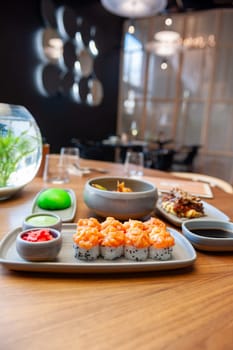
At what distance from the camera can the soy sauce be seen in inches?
27.2

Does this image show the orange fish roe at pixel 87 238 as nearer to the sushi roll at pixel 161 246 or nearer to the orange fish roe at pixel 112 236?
the orange fish roe at pixel 112 236

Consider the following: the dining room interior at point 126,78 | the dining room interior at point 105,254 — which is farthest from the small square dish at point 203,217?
the dining room interior at point 126,78

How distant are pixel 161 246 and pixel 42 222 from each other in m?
0.28

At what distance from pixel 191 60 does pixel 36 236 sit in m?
5.86

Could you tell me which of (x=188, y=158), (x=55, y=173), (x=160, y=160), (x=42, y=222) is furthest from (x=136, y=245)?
(x=188, y=158)

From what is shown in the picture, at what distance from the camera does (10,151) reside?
0.94m

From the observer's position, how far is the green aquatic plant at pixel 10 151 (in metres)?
0.93

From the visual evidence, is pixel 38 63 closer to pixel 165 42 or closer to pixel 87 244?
pixel 165 42

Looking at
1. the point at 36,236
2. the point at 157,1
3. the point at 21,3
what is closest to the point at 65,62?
the point at 21,3

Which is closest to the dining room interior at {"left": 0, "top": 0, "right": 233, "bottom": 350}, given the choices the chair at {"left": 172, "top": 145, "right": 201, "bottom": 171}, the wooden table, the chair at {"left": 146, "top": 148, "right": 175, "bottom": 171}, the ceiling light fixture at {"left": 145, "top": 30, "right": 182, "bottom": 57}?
the wooden table

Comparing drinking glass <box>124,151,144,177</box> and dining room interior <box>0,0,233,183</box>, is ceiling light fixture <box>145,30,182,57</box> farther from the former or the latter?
drinking glass <box>124,151,144,177</box>

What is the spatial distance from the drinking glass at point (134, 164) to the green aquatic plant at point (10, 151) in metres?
0.60

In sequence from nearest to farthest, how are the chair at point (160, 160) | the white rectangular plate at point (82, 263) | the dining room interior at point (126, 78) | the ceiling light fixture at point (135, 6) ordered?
the white rectangular plate at point (82, 263), the ceiling light fixture at point (135, 6), the dining room interior at point (126, 78), the chair at point (160, 160)

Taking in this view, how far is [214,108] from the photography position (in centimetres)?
546
